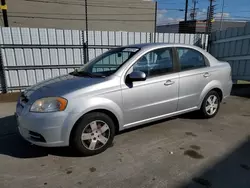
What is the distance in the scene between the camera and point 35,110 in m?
2.61

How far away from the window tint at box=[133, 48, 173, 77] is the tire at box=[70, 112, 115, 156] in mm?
967

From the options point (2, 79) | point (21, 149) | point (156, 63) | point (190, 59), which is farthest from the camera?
point (2, 79)

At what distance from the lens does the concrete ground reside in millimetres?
2350

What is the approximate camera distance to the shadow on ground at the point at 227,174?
2.27 m

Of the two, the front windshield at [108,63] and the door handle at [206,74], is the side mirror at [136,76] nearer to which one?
the front windshield at [108,63]

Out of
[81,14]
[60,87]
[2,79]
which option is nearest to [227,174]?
[60,87]

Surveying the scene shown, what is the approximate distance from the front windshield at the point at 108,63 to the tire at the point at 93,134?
0.71 metres

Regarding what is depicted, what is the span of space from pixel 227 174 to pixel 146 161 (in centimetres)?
102

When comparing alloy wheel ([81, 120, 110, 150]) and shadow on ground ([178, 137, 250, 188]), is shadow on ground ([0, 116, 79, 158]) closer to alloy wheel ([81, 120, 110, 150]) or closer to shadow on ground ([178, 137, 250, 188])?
alloy wheel ([81, 120, 110, 150])

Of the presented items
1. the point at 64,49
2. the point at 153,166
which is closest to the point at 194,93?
the point at 153,166

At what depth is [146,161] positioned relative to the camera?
2.75 meters

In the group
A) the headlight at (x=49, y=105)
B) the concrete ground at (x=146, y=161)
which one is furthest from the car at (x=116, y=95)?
the concrete ground at (x=146, y=161)

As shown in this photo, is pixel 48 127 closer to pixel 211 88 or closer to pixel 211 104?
pixel 211 88

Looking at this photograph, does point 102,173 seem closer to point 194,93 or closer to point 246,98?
point 194,93
